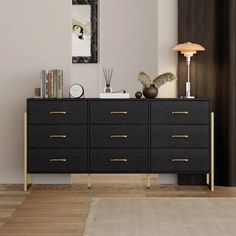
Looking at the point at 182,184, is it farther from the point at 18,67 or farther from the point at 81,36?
the point at 81,36

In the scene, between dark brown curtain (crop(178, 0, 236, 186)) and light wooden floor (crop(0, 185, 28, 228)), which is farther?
dark brown curtain (crop(178, 0, 236, 186))

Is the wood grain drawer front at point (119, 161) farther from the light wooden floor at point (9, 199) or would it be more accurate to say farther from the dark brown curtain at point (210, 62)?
the light wooden floor at point (9, 199)

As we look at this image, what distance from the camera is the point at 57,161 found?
518 cm

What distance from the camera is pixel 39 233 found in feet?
12.1

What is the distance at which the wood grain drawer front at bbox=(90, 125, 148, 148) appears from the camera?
517 centimetres

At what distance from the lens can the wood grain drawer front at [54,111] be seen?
5.16 m

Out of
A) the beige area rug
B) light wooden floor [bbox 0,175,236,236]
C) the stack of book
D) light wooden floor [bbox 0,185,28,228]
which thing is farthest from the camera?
the stack of book

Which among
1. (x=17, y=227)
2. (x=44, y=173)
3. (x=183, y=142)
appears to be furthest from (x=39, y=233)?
(x=183, y=142)

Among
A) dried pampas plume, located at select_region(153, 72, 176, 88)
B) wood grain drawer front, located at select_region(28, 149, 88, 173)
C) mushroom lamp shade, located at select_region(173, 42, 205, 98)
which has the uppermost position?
mushroom lamp shade, located at select_region(173, 42, 205, 98)

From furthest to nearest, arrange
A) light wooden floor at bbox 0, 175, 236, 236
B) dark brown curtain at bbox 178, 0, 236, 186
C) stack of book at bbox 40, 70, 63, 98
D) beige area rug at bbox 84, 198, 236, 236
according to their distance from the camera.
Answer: dark brown curtain at bbox 178, 0, 236, 186 → stack of book at bbox 40, 70, 63, 98 → light wooden floor at bbox 0, 175, 236, 236 → beige area rug at bbox 84, 198, 236, 236

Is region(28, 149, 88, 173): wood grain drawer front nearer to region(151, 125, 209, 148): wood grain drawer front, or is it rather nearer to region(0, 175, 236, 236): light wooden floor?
region(0, 175, 236, 236): light wooden floor

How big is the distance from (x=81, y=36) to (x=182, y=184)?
96.1 inches

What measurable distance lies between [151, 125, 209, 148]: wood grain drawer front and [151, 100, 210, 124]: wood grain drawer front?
0.17ft

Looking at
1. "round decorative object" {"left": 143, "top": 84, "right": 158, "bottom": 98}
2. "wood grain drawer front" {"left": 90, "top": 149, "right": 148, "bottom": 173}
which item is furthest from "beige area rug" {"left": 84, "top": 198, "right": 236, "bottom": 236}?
"round decorative object" {"left": 143, "top": 84, "right": 158, "bottom": 98}
